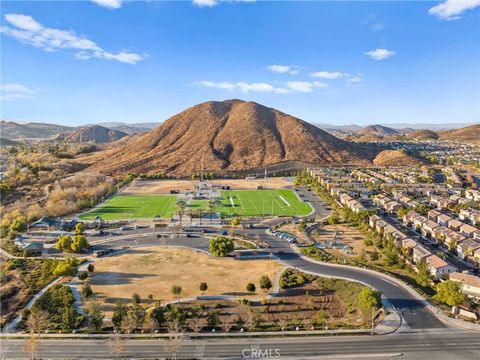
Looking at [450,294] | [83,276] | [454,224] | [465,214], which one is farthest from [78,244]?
[465,214]

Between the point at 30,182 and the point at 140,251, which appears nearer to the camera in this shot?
the point at 140,251

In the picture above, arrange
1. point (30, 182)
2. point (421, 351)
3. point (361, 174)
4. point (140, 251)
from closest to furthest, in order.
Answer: point (421, 351) < point (140, 251) < point (30, 182) < point (361, 174)

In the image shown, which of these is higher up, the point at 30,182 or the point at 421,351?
the point at 30,182

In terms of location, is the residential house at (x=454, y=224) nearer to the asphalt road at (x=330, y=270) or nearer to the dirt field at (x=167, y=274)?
the asphalt road at (x=330, y=270)

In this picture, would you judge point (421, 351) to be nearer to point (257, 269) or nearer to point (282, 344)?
point (282, 344)

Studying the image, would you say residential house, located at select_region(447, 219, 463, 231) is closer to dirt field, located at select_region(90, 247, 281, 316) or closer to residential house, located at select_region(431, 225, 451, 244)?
residential house, located at select_region(431, 225, 451, 244)

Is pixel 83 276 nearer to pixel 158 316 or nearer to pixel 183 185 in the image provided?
pixel 158 316

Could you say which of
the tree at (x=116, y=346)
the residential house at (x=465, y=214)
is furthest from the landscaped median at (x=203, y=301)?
the residential house at (x=465, y=214)

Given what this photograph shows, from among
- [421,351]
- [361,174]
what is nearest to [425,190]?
[361,174]

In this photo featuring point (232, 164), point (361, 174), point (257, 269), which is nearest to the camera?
point (257, 269)
